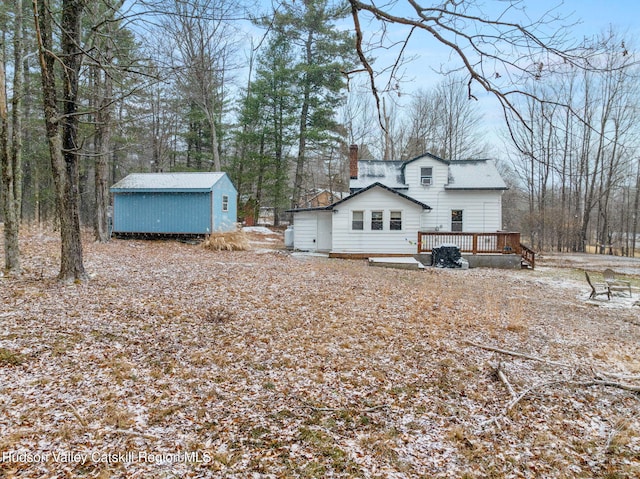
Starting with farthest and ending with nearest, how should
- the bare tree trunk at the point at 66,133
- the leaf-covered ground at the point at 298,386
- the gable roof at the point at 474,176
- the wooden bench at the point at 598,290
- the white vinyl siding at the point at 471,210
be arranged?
the white vinyl siding at the point at 471,210
the gable roof at the point at 474,176
the wooden bench at the point at 598,290
the bare tree trunk at the point at 66,133
the leaf-covered ground at the point at 298,386

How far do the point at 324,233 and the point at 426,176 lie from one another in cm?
623

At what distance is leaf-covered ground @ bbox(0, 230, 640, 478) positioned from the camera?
9.86 feet

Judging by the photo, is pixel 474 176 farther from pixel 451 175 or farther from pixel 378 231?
pixel 378 231

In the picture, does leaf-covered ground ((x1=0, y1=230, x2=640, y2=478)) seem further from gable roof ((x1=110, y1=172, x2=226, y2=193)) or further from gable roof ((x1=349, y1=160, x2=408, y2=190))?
gable roof ((x1=349, y1=160, x2=408, y2=190))

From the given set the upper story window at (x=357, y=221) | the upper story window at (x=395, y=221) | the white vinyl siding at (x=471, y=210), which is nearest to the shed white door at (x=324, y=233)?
the upper story window at (x=357, y=221)

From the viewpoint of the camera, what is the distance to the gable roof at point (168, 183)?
59.5 ft

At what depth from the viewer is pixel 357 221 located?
55.8 ft

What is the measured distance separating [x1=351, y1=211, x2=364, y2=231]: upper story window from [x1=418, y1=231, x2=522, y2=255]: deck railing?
8.64 feet

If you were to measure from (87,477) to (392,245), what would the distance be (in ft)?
49.7

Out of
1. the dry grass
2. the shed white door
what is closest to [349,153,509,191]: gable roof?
the shed white door

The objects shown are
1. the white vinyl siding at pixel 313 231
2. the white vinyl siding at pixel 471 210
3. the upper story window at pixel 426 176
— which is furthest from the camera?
the upper story window at pixel 426 176

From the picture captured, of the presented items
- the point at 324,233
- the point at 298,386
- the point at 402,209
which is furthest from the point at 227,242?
the point at 298,386

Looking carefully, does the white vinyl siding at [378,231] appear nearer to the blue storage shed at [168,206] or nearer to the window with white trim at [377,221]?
the window with white trim at [377,221]

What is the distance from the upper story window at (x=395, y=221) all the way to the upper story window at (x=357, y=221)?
1319 millimetres
